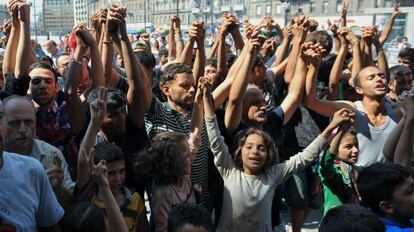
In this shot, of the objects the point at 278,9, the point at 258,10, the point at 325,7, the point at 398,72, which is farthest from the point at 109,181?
the point at 258,10

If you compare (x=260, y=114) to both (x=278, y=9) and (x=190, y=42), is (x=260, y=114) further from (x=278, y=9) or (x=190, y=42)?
(x=278, y=9)

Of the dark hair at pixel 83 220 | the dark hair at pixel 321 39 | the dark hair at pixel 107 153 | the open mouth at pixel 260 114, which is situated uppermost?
the dark hair at pixel 321 39

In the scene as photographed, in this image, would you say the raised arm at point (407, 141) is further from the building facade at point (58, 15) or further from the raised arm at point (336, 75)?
the building facade at point (58, 15)

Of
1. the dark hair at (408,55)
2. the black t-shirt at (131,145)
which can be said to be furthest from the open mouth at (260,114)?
the dark hair at (408,55)

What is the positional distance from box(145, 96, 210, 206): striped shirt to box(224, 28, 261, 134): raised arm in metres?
0.19

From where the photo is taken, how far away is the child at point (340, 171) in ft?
9.69

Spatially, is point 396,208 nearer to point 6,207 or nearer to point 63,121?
point 6,207

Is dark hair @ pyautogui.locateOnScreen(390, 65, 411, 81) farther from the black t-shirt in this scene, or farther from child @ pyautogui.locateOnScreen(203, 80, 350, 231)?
the black t-shirt

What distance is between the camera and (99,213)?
2051mm

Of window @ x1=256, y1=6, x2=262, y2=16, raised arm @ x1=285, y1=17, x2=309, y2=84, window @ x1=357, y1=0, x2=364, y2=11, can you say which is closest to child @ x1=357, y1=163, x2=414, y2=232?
raised arm @ x1=285, y1=17, x2=309, y2=84

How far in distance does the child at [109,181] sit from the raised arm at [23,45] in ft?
2.70

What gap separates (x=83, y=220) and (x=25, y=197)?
26 cm

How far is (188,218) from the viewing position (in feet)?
7.20

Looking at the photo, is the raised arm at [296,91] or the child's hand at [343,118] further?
the raised arm at [296,91]
